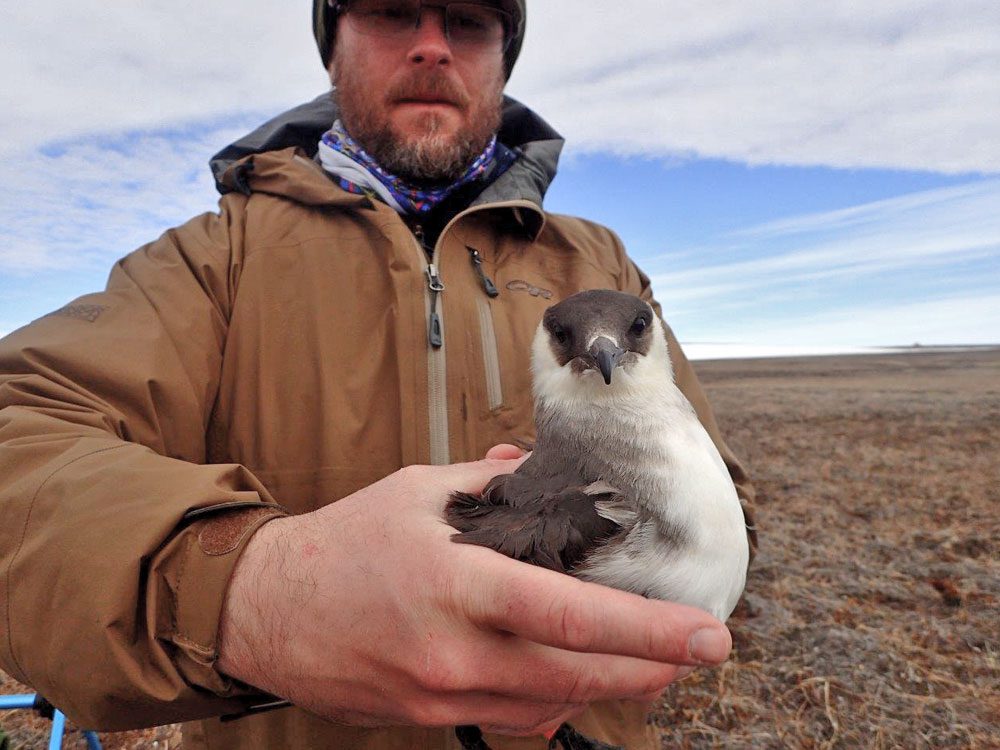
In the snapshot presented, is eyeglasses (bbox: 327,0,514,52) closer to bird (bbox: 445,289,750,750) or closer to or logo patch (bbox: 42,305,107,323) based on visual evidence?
bird (bbox: 445,289,750,750)

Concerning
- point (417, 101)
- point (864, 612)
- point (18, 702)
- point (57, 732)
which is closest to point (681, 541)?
point (417, 101)

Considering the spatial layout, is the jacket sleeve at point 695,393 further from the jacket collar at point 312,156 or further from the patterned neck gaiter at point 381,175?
the patterned neck gaiter at point 381,175

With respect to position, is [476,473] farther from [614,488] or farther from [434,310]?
[434,310]

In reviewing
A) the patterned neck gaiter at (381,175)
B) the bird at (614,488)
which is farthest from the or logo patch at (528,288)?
the patterned neck gaiter at (381,175)

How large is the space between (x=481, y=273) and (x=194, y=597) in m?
1.82

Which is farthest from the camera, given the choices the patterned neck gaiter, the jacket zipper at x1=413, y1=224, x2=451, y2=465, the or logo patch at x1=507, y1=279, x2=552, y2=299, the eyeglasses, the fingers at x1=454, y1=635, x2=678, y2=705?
the eyeglasses

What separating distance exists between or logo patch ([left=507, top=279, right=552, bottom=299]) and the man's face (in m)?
0.71

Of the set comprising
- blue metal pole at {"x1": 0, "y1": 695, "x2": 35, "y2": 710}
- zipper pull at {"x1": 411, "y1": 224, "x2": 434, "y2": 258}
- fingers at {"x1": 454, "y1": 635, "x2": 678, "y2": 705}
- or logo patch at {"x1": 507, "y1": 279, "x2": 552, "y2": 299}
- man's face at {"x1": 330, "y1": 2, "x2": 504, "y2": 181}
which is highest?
man's face at {"x1": 330, "y1": 2, "x2": 504, "y2": 181}

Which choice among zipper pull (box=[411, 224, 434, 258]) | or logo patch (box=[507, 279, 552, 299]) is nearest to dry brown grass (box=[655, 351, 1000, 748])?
or logo patch (box=[507, 279, 552, 299])

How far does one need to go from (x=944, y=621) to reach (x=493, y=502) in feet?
15.8

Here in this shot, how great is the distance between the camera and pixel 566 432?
2.44 meters

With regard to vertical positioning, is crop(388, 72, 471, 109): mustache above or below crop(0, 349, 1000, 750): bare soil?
above

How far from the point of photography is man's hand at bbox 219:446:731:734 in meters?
1.57

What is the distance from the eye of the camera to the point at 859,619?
525cm
